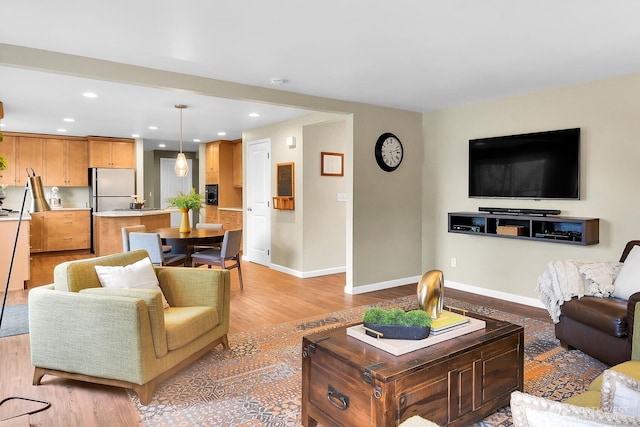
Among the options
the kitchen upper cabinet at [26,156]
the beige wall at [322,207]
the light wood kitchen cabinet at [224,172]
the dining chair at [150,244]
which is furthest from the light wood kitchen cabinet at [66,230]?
the beige wall at [322,207]

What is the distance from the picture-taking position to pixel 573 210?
427 cm

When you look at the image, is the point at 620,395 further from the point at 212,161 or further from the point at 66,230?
the point at 66,230

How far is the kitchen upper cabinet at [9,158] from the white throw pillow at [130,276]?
6.46 metres

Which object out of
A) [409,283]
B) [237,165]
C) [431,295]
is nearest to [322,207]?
[409,283]

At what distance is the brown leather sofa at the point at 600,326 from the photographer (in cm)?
276

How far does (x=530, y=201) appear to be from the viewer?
4.62m

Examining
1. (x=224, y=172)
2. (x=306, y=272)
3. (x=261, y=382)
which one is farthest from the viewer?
(x=224, y=172)

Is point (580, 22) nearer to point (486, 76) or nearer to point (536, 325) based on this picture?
point (486, 76)

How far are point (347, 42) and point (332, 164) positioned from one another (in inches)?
138

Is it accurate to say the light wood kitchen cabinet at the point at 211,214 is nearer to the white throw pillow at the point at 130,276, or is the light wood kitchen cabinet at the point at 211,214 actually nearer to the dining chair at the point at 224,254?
the dining chair at the point at 224,254

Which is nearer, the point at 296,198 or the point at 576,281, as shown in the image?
the point at 576,281

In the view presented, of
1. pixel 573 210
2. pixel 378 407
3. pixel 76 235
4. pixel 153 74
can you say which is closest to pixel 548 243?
pixel 573 210

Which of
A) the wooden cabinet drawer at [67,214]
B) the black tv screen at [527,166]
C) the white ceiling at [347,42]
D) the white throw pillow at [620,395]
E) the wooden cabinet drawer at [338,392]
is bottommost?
the wooden cabinet drawer at [338,392]

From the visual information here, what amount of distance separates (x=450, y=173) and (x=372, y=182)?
1021mm
